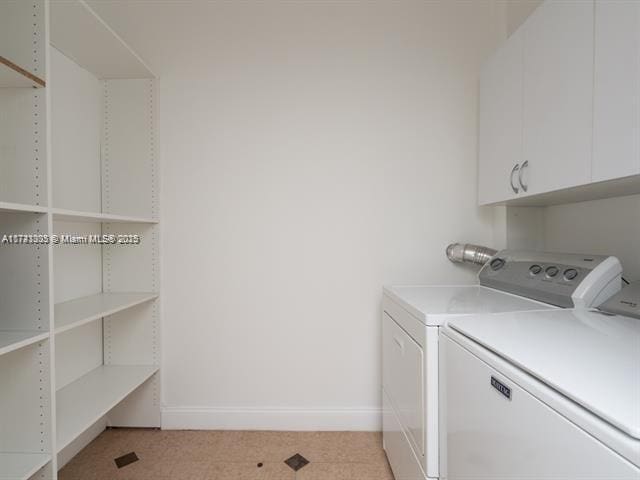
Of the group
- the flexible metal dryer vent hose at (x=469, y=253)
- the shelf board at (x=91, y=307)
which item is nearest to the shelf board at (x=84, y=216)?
the shelf board at (x=91, y=307)

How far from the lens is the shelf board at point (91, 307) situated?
1.20 m

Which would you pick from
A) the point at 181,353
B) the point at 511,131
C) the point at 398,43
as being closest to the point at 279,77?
the point at 398,43

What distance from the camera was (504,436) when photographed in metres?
0.66

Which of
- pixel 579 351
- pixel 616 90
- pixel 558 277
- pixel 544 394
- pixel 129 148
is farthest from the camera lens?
pixel 129 148

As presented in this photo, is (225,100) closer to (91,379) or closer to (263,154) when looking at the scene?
(263,154)

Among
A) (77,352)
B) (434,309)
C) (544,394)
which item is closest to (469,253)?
(434,309)

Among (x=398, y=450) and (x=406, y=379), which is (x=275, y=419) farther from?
(x=406, y=379)

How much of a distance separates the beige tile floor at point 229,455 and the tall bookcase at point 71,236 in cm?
11

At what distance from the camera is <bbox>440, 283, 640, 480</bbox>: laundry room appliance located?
0.46 metres

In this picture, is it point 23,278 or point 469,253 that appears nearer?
point 23,278

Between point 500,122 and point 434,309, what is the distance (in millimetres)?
996

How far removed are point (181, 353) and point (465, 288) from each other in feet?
5.46

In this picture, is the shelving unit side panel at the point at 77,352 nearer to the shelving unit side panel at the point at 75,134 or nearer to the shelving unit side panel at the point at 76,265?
the shelving unit side panel at the point at 76,265

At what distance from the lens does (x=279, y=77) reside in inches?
70.0
